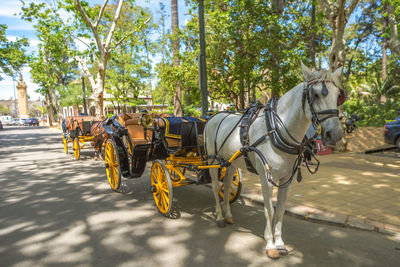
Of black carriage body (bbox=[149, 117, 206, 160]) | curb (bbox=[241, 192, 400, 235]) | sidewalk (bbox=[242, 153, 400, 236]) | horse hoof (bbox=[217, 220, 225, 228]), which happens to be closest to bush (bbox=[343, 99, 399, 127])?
sidewalk (bbox=[242, 153, 400, 236])

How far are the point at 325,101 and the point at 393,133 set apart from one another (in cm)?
984

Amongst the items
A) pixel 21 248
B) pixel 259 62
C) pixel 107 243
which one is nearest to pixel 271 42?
pixel 259 62

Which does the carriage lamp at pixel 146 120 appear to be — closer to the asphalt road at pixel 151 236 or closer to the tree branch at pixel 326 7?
the asphalt road at pixel 151 236

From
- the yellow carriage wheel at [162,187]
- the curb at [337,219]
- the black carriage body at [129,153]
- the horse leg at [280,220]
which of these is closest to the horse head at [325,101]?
the horse leg at [280,220]

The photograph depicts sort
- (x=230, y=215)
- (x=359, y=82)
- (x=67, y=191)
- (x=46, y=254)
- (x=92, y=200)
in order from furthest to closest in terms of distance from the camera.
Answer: (x=359, y=82)
(x=67, y=191)
(x=92, y=200)
(x=230, y=215)
(x=46, y=254)

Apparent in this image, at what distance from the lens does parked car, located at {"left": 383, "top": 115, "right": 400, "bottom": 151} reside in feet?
33.9

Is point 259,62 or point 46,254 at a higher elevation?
point 259,62

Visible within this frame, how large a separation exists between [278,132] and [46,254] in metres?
3.31

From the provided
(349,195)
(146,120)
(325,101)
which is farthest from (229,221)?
(349,195)

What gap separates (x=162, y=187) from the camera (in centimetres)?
480

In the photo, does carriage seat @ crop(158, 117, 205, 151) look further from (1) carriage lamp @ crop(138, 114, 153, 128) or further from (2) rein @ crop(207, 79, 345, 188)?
(2) rein @ crop(207, 79, 345, 188)

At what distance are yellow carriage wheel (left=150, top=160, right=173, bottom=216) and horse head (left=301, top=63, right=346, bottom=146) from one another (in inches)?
101

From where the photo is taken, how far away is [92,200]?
225 inches

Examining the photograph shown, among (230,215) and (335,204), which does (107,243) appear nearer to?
(230,215)
